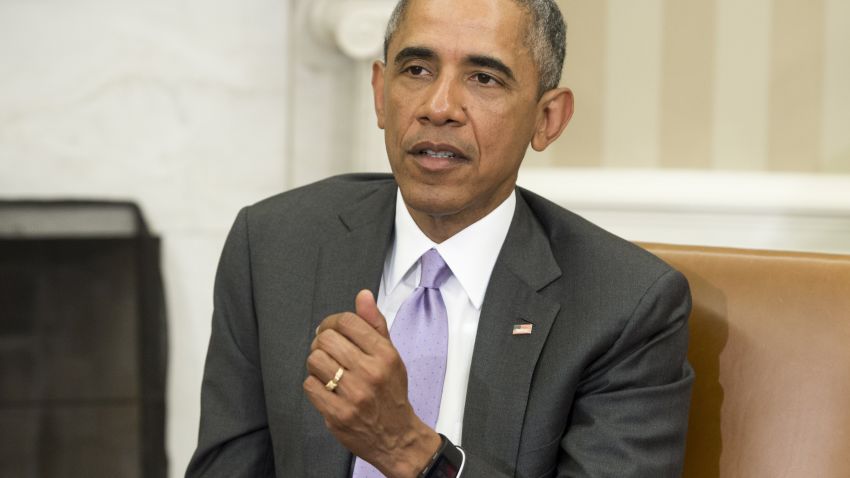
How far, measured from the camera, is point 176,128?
262cm

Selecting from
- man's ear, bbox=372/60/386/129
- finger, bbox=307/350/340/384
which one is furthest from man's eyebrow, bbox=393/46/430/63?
finger, bbox=307/350/340/384

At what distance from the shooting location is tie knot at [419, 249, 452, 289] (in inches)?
61.3

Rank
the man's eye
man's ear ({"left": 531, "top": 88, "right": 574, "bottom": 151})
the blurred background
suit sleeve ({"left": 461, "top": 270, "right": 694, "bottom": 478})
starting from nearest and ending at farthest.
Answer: suit sleeve ({"left": 461, "top": 270, "right": 694, "bottom": 478})
the man's eye
man's ear ({"left": 531, "top": 88, "right": 574, "bottom": 151})
the blurred background

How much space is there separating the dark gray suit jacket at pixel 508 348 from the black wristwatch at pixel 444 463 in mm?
25

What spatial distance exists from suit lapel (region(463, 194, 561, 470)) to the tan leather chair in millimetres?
258

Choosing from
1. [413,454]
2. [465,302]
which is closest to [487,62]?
[465,302]

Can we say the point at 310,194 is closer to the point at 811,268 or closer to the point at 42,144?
the point at 811,268

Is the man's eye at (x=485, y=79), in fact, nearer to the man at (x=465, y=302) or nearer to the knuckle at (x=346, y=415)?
the man at (x=465, y=302)

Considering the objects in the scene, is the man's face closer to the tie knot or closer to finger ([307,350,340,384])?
the tie knot

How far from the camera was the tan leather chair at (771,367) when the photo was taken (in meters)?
1.46

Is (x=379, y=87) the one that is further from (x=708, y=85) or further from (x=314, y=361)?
(x=708, y=85)

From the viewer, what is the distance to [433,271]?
5.13 ft

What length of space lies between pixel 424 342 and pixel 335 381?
0.90 feet

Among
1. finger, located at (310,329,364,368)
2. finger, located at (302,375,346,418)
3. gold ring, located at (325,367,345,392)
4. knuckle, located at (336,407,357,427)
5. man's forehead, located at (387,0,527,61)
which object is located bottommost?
knuckle, located at (336,407,357,427)
